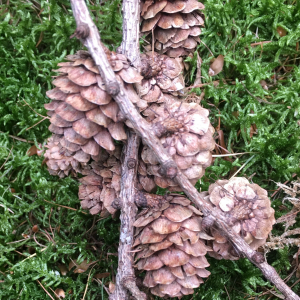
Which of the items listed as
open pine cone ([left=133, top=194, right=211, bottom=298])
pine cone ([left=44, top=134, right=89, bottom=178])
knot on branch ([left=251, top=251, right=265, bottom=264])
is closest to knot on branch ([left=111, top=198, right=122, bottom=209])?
open pine cone ([left=133, top=194, right=211, bottom=298])

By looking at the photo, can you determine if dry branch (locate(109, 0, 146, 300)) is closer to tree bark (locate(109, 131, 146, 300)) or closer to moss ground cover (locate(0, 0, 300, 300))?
tree bark (locate(109, 131, 146, 300))

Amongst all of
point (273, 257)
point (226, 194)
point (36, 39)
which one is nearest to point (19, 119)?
point (36, 39)

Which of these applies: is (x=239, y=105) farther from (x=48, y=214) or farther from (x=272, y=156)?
(x=48, y=214)

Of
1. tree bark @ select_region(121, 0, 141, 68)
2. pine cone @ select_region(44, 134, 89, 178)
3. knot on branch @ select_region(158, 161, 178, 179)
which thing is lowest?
pine cone @ select_region(44, 134, 89, 178)

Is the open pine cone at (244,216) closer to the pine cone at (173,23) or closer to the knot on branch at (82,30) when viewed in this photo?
the pine cone at (173,23)

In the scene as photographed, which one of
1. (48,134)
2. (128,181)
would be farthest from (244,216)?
(48,134)

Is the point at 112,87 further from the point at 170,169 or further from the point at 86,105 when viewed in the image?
the point at 170,169
